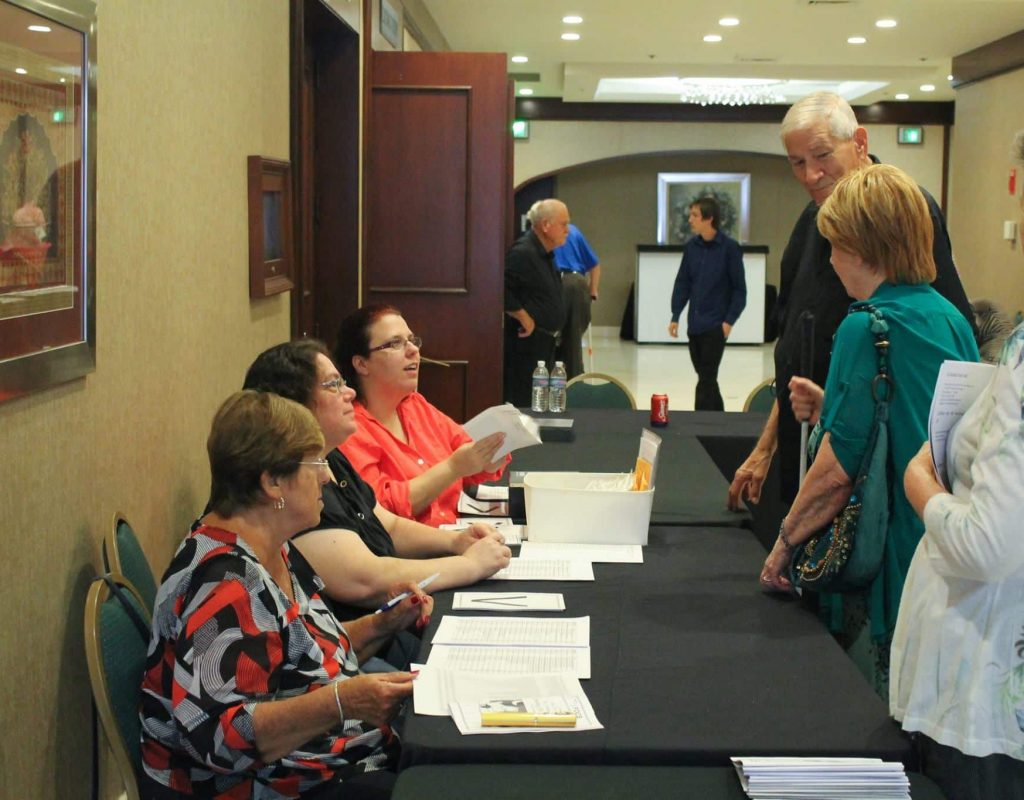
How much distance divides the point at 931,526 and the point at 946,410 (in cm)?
18

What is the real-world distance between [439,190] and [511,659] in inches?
180

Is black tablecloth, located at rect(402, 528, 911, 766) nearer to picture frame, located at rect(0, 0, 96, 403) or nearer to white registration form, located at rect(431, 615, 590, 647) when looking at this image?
white registration form, located at rect(431, 615, 590, 647)

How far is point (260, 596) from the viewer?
1.98 metres

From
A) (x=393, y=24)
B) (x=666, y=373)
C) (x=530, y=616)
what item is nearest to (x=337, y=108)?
(x=393, y=24)

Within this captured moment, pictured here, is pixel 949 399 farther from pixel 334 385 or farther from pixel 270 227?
pixel 270 227

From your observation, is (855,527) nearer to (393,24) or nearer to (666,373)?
(393,24)

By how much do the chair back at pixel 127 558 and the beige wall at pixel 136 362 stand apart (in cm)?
7

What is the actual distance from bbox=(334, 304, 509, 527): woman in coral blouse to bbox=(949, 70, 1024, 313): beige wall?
24.8ft

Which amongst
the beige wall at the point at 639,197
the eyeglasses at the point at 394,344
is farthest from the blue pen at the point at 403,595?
the beige wall at the point at 639,197

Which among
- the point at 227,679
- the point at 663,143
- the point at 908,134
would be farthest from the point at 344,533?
the point at 908,134

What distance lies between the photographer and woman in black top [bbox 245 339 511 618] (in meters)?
2.56

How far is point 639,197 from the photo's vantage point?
59.8ft

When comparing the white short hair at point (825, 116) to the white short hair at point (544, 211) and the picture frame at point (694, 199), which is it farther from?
the picture frame at point (694, 199)

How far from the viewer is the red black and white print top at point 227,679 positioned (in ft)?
6.22
